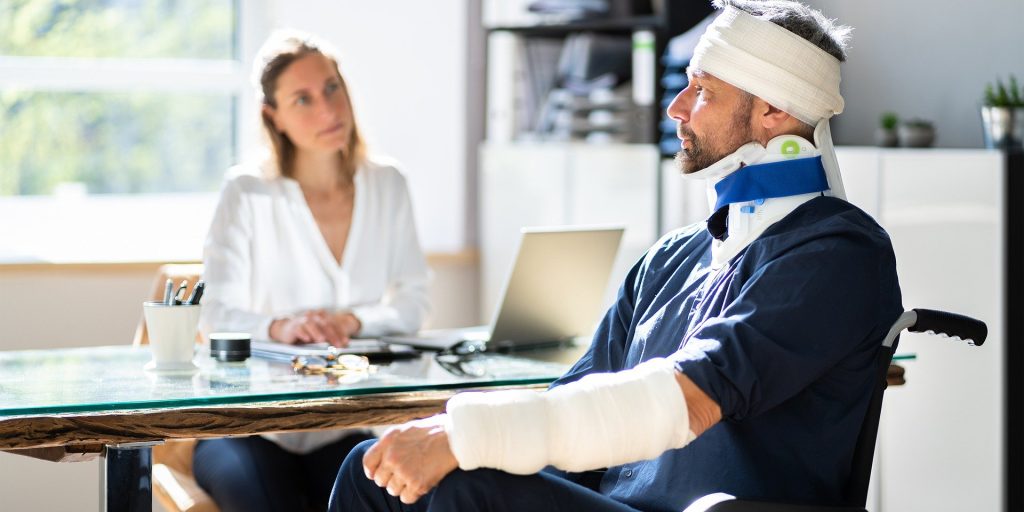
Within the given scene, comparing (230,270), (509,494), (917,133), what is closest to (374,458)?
(509,494)

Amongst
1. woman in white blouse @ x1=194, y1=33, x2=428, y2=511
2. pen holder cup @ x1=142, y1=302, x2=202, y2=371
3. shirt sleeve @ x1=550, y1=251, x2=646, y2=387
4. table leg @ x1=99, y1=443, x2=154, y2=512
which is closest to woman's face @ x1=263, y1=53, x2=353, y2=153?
woman in white blouse @ x1=194, y1=33, x2=428, y2=511

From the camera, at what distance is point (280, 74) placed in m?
3.05

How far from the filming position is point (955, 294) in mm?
2979

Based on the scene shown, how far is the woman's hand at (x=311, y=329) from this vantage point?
2594 mm

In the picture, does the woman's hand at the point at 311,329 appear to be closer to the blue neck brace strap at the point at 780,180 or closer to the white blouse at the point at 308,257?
the white blouse at the point at 308,257

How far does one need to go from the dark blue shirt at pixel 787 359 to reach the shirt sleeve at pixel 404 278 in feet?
3.61

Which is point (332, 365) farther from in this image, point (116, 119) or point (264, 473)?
point (116, 119)

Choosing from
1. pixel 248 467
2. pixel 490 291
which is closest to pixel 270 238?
pixel 248 467

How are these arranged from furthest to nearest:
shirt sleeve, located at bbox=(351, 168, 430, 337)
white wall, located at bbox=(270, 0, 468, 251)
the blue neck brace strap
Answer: white wall, located at bbox=(270, 0, 468, 251) < shirt sleeve, located at bbox=(351, 168, 430, 337) < the blue neck brace strap

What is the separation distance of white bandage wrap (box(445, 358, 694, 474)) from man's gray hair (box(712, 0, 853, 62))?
1.98 ft

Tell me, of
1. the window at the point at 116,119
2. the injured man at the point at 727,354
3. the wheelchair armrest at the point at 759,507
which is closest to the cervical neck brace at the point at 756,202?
the injured man at the point at 727,354

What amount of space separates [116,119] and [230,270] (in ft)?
6.66

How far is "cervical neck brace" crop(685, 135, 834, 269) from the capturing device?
1977 mm

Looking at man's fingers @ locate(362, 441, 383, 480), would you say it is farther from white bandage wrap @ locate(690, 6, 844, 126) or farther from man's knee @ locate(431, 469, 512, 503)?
white bandage wrap @ locate(690, 6, 844, 126)
